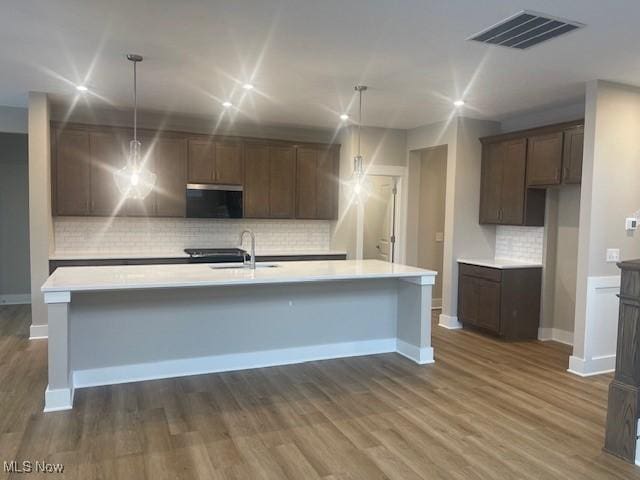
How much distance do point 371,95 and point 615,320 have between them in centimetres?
322

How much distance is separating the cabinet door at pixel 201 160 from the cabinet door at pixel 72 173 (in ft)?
3.91

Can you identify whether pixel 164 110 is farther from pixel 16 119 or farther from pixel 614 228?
pixel 614 228

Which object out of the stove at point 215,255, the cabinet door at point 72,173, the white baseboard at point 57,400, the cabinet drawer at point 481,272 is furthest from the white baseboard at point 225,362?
the cabinet door at point 72,173

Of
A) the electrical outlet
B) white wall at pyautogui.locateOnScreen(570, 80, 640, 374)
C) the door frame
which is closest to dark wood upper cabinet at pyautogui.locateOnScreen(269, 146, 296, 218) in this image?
the door frame

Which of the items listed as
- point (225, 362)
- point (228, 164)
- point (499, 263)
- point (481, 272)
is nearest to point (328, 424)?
point (225, 362)

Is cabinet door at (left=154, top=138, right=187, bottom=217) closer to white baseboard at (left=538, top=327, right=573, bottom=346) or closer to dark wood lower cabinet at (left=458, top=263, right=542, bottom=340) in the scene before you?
dark wood lower cabinet at (left=458, top=263, right=542, bottom=340)

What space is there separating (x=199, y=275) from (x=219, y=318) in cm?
53

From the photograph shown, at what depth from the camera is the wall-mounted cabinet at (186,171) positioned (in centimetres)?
575

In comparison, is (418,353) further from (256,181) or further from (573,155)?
(256,181)

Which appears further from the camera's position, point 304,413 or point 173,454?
point 304,413

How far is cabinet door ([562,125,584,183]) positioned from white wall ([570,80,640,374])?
47 centimetres

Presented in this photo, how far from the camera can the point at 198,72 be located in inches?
169

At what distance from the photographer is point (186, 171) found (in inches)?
245

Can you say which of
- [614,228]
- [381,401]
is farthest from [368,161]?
[381,401]
